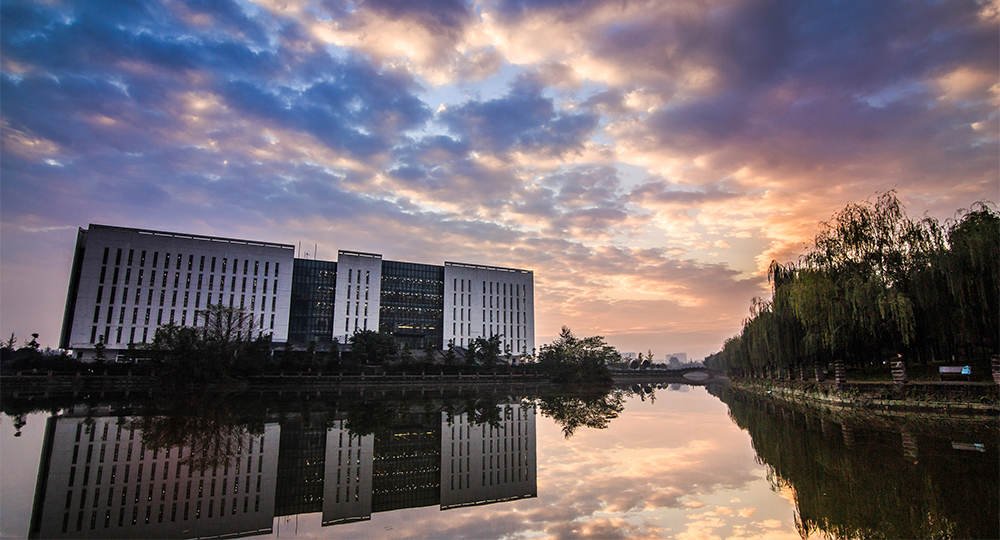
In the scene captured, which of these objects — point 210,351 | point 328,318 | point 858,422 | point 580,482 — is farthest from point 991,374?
point 328,318

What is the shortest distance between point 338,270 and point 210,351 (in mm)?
37283

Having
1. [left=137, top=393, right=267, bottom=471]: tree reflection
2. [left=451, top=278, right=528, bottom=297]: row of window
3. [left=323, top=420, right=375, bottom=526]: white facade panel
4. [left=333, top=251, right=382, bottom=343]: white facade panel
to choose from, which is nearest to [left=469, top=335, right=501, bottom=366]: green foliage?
[left=451, top=278, right=528, bottom=297]: row of window

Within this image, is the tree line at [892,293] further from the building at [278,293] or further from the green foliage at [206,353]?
the building at [278,293]

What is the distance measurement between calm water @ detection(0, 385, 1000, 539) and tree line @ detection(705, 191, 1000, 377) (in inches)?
291

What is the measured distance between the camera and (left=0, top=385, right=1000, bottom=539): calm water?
23.7 feet

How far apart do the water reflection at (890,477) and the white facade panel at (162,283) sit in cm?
6658

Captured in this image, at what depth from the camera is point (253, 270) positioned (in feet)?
238

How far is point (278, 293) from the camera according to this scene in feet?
240

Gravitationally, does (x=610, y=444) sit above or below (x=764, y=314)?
below

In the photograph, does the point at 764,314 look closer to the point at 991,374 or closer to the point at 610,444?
the point at 991,374

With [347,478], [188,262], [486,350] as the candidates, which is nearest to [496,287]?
[486,350]

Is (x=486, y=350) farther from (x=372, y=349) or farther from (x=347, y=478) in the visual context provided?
(x=347, y=478)

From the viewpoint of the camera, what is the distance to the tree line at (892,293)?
20.5 meters

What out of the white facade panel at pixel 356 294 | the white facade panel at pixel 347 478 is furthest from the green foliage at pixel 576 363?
the white facade panel at pixel 347 478
